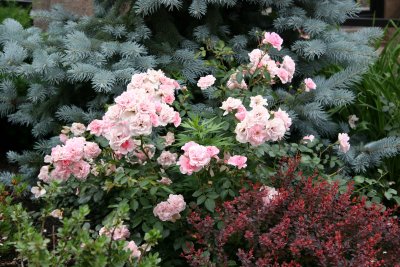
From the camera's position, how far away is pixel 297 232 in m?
2.54

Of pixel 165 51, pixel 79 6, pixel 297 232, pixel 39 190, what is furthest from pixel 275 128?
pixel 79 6

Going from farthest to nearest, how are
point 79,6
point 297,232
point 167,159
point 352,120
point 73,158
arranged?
point 79,6 → point 352,120 → point 167,159 → point 73,158 → point 297,232

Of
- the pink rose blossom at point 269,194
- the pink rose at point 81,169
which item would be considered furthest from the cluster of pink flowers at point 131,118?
the pink rose blossom at point 269,194

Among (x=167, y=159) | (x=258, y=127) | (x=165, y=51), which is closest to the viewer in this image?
(x=258, y=127)

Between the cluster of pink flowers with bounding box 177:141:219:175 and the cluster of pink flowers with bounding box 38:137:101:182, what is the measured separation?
0.44 meters

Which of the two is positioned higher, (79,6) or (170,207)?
(170,207)

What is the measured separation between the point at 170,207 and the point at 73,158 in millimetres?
468

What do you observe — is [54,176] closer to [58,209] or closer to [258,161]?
[58,209]

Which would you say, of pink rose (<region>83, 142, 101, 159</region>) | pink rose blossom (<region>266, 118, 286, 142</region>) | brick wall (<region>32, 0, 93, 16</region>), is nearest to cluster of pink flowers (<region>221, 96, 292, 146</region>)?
pink rose blossom (<region>266, 118, 286, 142</region>)

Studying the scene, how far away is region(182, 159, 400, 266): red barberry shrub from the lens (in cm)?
245

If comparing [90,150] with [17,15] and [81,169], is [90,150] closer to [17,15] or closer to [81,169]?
[81,169]

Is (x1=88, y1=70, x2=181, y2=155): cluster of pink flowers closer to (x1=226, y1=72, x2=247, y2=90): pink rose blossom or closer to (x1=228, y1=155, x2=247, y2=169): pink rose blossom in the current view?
(x1=228, y1=155, x2=247, y2=169): pink rose blossom

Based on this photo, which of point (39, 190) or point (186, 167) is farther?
point (39, 190)

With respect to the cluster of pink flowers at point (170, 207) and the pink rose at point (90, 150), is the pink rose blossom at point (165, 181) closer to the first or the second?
the cluster of pink flowers at point (170, 207)
